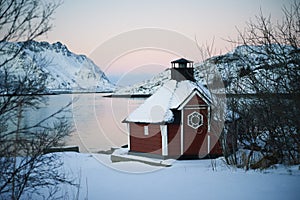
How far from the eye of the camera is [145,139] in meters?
13.8

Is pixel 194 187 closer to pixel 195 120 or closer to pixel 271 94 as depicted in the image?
pixel 271 94

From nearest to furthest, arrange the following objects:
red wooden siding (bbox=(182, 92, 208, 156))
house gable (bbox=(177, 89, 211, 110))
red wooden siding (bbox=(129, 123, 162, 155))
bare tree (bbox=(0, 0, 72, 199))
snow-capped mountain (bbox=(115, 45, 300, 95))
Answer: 1. bare tree (bbox=(0, 0, 72, 199))
2. snow-capped mountain (bbox=(115, 45, 300, 95))
3. house gable (bbox=(177, 89, 211, 110))
4. red wooden siding (bbox=(182, 92, 208, 156))
5. red wooden siding (bbox=(129, 123, 162, 155))

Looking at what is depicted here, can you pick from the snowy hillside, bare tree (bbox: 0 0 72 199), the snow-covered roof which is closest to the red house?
the snow-covered roof

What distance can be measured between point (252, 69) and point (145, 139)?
24.7ft

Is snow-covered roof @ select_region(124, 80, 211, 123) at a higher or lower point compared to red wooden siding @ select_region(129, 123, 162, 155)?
higher

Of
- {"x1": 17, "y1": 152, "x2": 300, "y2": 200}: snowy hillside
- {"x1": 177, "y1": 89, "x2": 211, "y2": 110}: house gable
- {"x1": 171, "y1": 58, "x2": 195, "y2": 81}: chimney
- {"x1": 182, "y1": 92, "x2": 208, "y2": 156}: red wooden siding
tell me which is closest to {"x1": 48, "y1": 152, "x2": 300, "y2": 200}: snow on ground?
{"x1": 17, "y1": 152, "x2": 300, "y2": 200}: snowy hillside

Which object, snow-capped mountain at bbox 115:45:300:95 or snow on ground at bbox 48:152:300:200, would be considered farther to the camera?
snow-capped mountain at bbox 115:45:300:95

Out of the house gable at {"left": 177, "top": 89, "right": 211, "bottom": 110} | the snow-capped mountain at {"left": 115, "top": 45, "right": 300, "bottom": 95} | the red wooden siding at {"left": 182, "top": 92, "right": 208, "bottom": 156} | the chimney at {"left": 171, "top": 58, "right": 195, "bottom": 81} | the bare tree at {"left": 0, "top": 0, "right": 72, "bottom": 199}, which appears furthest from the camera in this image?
the chimney at {"left": 171, "top": 58, "right": 195, "bottom": 81}

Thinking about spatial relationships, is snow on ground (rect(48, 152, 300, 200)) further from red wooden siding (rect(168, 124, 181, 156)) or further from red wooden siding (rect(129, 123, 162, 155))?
red wooden siding (rect(129, 123, 162, 155))

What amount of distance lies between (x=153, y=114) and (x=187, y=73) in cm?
347

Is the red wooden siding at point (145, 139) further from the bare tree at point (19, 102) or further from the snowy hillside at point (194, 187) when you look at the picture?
the bare tree at point (19, 102)

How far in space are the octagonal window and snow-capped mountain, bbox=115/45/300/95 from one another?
3.90 meters

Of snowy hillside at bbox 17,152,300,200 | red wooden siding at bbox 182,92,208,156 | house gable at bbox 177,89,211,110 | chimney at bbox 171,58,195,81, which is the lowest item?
snowy hillside at bbox 17,152,300,200

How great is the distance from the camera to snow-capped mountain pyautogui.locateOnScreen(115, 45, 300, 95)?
6.95 m
